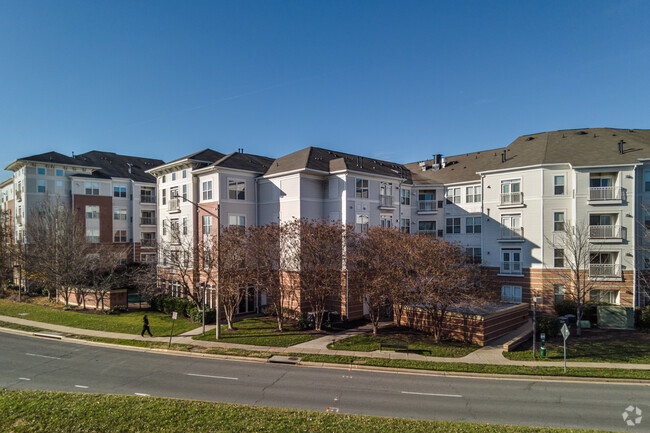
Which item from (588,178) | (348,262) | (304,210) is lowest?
(348,262)

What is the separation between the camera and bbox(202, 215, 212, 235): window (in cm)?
3291

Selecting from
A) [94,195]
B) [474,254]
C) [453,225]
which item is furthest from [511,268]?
[94,195]

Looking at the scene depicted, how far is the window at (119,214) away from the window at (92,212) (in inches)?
81.3

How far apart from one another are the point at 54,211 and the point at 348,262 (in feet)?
121

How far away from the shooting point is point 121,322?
29656mm

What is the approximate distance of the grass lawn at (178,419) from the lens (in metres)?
11.1

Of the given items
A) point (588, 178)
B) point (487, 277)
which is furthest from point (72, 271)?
point (588, 178)

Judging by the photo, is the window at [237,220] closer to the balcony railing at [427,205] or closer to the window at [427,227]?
the window at [427,227]

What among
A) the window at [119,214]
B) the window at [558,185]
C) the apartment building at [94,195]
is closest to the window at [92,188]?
the apartment building at [94,195]

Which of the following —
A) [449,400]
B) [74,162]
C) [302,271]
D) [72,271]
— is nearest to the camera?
[449,400]

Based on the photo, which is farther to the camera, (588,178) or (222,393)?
(588,178)

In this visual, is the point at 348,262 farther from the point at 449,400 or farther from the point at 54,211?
the point at 54,211

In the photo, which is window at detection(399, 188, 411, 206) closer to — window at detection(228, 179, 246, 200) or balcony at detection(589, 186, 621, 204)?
balcony at detection(589, 186, 621, 204)

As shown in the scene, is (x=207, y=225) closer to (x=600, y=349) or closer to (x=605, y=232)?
(x=600, y=349)
